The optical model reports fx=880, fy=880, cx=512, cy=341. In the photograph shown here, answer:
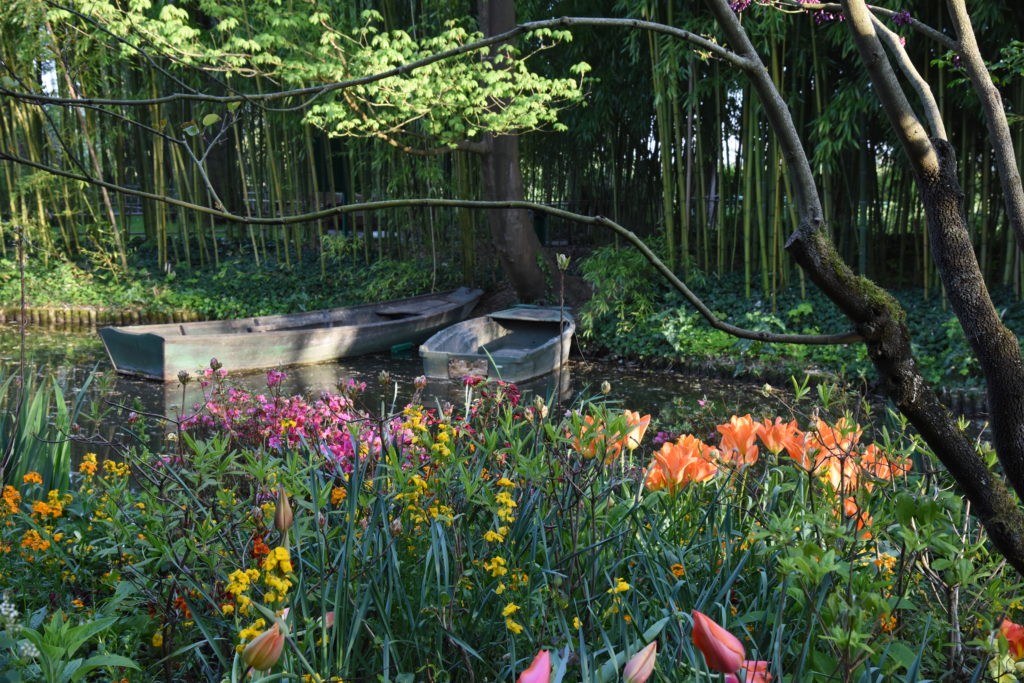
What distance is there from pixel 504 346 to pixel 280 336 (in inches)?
78.5

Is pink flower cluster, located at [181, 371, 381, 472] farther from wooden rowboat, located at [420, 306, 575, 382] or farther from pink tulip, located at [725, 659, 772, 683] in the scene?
wooden rowboat, located at [420, 306, 575, 382]

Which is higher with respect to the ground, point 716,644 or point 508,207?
point 508,207

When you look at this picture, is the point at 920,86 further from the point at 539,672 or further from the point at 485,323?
the point at 485,323

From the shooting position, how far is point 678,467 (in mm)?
1535

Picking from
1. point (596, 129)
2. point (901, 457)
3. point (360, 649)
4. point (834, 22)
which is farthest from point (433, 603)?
point (596, 129)

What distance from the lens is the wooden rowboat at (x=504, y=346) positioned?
6188 millimetres

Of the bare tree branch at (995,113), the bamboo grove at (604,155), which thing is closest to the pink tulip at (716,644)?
the bare tree branch at (995,113)

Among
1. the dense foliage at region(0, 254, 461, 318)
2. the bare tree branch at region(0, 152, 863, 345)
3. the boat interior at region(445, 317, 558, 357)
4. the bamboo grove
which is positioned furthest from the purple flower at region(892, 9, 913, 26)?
the dense foliage at region(0, 254, 461, 318)

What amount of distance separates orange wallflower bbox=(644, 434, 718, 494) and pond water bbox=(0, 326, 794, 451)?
11.9 ft

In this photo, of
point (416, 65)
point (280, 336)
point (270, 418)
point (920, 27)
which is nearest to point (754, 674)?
point (416, 65)

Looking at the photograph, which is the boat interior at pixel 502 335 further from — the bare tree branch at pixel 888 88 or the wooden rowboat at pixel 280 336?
the bare tree branch at pixel 888 88

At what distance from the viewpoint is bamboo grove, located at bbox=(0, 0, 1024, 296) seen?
267 inches

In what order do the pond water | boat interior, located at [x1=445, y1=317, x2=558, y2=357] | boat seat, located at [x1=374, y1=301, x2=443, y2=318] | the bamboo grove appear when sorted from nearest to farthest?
1. the pond water
2. the bamboo grove
3. boat interior, located at [x1=445, y1=317, x2=558, y2=357]
4. boat seat, located at [x1=374, y1=301, x2=443, y2=318]

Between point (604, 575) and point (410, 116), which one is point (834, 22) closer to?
point (410, 116)
